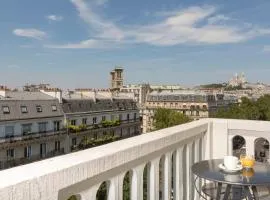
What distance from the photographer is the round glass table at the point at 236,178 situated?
339 cm

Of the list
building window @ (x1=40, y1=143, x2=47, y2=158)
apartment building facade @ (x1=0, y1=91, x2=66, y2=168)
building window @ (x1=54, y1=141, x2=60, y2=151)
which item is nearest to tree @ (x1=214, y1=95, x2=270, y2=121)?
building window @ (x1=54, y1=141, x2=60, y2=151)

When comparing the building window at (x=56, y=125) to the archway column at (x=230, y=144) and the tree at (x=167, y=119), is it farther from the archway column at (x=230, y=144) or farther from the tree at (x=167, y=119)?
the archway column at (x=230, y=144)

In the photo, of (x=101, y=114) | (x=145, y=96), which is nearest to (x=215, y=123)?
(x=101, y=114)

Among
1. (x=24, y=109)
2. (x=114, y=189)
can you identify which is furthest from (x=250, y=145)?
(x=24, y=109)

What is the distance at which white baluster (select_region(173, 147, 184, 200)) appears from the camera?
407 centimetres

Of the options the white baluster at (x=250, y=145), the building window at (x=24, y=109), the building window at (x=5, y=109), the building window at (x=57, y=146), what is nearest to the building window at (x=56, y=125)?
the building window at (x=57, y=146)

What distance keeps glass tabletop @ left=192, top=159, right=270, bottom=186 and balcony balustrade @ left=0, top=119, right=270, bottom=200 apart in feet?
1.04

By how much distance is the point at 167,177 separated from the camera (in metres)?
3.77

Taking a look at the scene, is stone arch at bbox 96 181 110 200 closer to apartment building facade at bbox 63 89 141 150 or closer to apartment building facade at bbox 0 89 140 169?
apartment building facade at bbox 0 89 140 169

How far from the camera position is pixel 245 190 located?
3.82 metres

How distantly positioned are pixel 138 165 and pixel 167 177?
0.75 metres

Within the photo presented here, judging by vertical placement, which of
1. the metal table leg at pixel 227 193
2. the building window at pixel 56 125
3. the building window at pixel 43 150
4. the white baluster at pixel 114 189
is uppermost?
the white baluster at pixel 114 189

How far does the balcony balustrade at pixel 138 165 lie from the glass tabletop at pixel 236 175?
317 mm

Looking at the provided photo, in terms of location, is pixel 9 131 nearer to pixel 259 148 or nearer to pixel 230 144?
pixel 259 148
